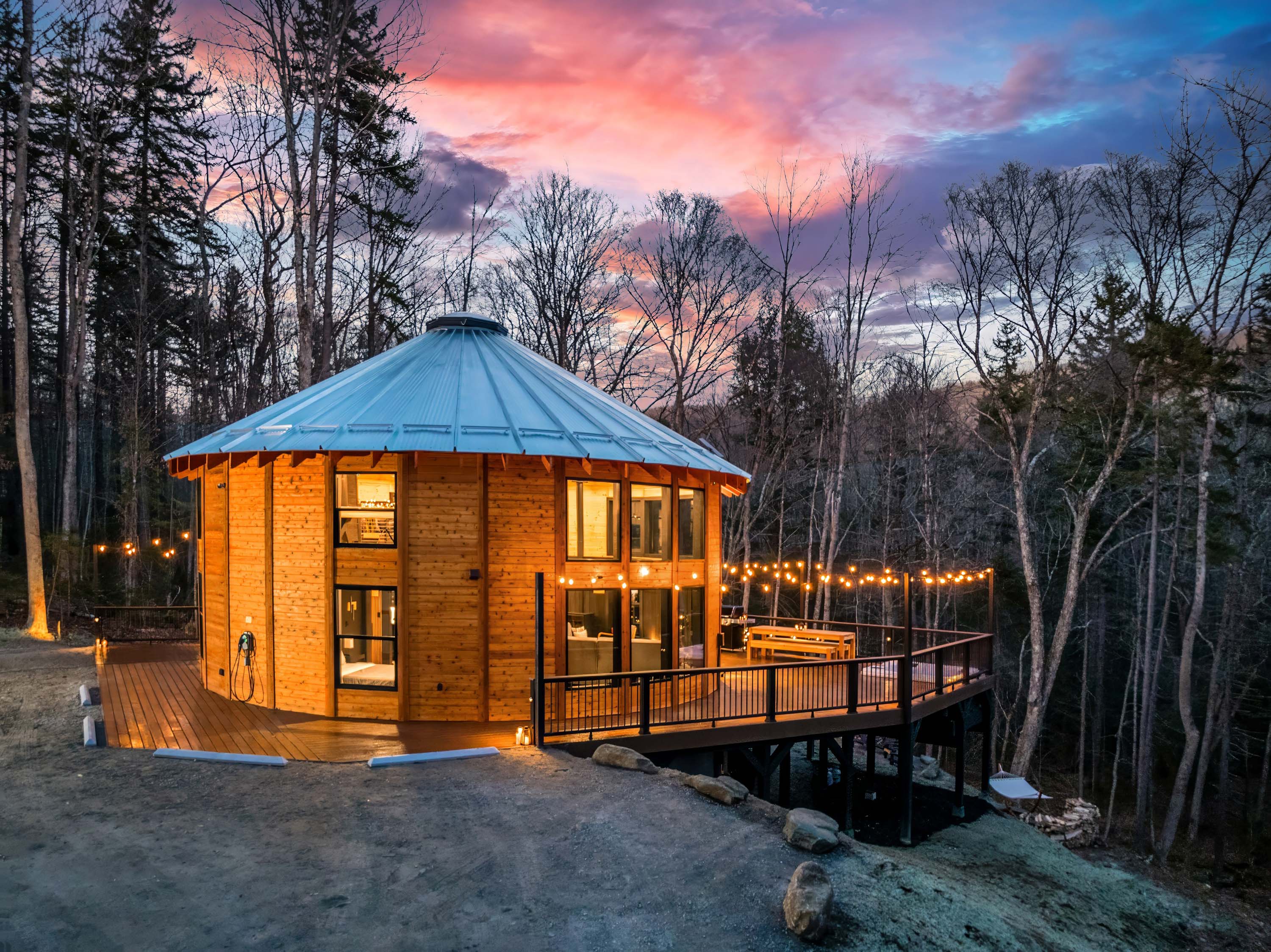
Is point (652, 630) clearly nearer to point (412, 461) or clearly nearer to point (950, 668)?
point (412, 461)

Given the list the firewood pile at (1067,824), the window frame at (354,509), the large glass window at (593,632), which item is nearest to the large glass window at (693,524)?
the large glass window at (593,632)

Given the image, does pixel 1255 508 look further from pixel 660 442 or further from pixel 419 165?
pixel 419 165

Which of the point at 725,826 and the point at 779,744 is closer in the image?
the point at 725,826

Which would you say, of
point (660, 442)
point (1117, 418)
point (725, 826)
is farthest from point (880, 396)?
point (725, 826)

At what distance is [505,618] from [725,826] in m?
4.62

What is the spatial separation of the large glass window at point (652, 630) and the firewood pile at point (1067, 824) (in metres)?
9.69

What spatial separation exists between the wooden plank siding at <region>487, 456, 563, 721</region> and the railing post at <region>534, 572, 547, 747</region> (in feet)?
4.04

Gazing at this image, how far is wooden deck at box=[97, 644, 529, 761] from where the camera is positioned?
8.85 meters

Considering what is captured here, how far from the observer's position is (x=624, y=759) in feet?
28.1

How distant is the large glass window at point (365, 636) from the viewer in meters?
10.5

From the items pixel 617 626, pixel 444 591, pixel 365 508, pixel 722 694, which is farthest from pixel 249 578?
pixel 722 694

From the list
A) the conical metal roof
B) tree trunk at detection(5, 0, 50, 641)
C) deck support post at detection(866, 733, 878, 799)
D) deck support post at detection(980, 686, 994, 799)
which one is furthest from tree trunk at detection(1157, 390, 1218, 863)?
tree trunk at detection(5, 0, 50, 641)

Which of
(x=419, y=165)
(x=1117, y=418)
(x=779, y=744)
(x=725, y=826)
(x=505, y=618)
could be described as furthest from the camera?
(x=419, y=165)

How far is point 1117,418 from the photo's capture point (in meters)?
19.4
